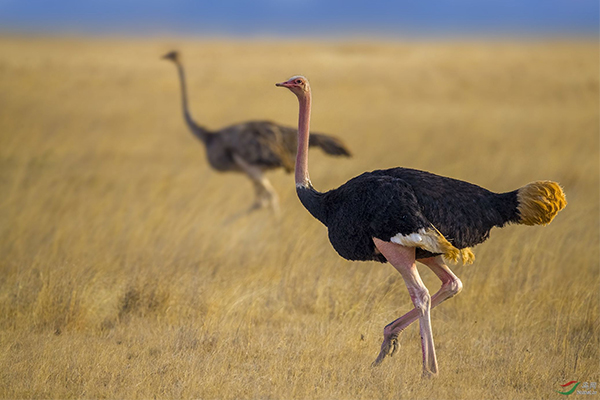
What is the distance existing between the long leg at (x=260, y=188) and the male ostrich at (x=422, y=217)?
613 centimetres

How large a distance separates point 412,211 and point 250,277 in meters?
2.96

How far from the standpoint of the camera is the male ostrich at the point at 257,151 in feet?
38.3

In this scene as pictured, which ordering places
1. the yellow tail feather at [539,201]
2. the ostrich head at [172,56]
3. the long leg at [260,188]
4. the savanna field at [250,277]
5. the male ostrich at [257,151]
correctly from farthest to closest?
1. the ostrich head at [172,56]
2. the long leg at [260,188]
3. the male ostrich at [257,151]
4. the savanna field at [250,277]
5. the yellow tail feather at [539,201]

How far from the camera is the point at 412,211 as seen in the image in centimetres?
531

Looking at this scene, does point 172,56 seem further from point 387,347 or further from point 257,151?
point 387,347

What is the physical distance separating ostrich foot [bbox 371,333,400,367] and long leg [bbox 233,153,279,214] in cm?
588

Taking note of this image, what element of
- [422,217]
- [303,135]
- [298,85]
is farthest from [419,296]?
[298,85]

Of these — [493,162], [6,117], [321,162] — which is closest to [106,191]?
[321,162]

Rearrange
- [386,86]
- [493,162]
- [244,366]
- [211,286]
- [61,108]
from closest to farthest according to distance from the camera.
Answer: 1. [244,366]
2. [211,286]
3. [493,162]
4. [61,108]
5. [386,86]

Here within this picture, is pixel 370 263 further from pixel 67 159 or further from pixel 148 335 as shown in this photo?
pixel 67 159

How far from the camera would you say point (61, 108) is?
2027 centimetres

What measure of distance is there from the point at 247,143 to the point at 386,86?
14185 mm

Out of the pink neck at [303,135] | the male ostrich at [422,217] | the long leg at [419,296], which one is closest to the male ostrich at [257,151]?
the pink neck at [303,135]

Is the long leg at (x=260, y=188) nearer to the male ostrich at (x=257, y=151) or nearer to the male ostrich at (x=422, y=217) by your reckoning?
the male ostrich at (x=257, y=151)
